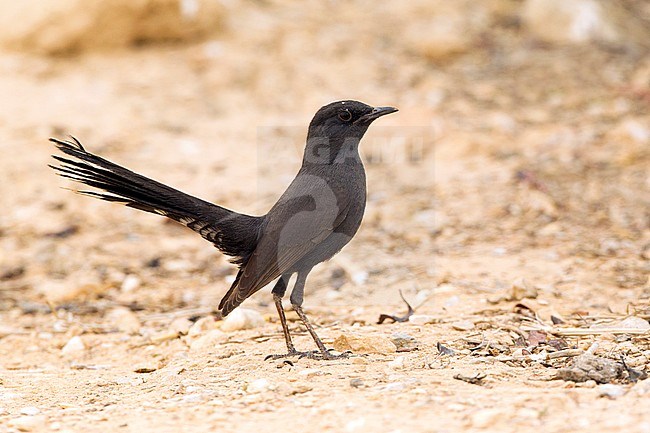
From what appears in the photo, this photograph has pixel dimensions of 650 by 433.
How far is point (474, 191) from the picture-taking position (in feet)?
27.6

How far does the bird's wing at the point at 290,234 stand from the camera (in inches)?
186

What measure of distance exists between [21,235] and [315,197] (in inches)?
157

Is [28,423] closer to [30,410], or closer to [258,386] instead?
[30,410]

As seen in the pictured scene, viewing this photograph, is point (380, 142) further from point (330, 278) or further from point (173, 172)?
point (330, 278)

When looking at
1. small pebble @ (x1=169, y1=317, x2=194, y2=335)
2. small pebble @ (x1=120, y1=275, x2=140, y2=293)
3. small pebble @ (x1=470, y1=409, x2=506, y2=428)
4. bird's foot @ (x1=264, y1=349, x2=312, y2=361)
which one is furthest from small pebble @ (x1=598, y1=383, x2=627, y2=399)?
small pebble @ (x1=120, y1=275, x2=140, y2=293)

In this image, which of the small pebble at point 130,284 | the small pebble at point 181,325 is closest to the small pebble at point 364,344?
the small pebble at point 181,325

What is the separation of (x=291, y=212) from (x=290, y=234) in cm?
14

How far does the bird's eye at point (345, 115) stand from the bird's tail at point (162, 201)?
77 centimetres

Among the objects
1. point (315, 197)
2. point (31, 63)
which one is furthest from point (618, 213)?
point (31, 63)

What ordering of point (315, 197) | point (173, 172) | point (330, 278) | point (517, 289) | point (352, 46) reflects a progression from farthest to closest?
point (352, 46) < point (173, 172) < point (330, 278) < point (517, 289) < point (315, 197)

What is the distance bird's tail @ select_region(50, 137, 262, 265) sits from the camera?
4.52 meters

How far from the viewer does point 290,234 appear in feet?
15.7

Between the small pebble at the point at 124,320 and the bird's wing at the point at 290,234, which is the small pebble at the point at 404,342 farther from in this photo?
the small pebble at the point at 124,320

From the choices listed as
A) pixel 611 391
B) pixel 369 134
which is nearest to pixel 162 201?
pixel 611 391
